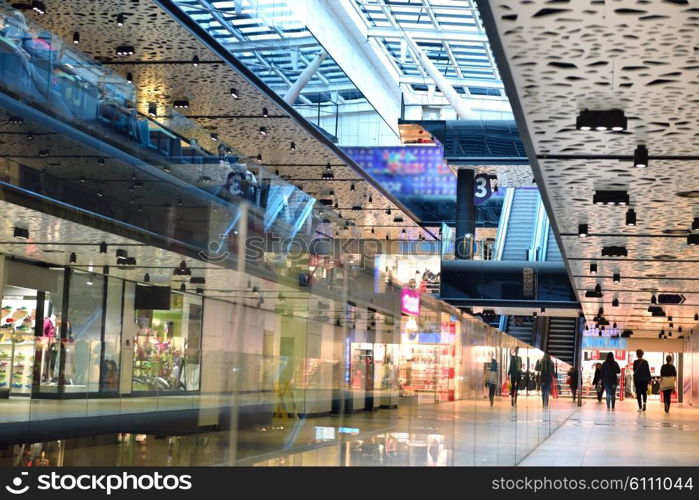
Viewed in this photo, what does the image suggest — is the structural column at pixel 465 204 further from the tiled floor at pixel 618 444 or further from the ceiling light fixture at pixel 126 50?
the ceiling light fixture at pixel 126 50

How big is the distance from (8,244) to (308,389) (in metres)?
1.66

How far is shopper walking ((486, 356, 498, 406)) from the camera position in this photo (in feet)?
28.4

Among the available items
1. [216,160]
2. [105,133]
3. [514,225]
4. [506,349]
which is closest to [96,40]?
[105,133]

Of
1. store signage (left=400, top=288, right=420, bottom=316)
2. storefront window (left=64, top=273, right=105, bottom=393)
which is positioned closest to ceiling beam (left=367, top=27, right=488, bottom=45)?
store signage (left=400, top=288, right=420, bottom=316)

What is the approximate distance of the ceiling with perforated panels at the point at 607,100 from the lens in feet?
17.1

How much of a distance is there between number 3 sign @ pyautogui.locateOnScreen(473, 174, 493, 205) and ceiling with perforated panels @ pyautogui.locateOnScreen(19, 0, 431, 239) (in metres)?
6.34

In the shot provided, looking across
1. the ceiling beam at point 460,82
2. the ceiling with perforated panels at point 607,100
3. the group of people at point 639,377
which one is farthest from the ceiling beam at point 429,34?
the ceiling with perforated panels at point 607,100

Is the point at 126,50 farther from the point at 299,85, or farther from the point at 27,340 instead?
the point at 27,340

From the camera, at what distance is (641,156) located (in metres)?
7.99

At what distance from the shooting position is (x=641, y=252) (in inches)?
588

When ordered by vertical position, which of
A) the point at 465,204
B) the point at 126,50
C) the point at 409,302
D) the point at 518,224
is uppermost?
the point at 465,204

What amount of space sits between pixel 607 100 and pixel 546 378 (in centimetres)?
809

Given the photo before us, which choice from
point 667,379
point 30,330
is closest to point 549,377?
point 30,330
